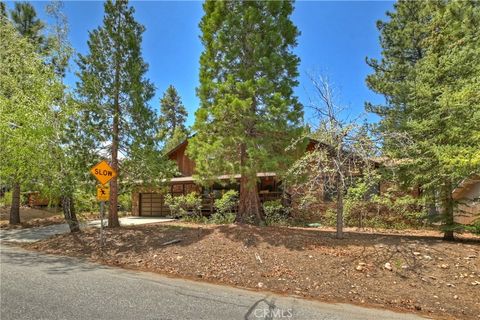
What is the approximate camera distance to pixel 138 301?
216 inches

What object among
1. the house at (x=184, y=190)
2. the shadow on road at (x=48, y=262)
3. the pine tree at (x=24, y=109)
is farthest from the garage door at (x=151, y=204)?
the shadow on road at (x=48, y=262)

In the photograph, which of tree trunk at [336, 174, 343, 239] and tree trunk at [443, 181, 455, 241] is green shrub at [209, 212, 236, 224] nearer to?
tree trunk at [336, 174, 343, 239]

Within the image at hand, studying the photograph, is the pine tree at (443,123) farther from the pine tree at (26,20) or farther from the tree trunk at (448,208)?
the pine tree at (26,20)

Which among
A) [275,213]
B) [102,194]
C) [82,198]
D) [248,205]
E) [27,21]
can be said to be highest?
[27,21]

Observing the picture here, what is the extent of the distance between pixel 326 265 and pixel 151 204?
19795 mm

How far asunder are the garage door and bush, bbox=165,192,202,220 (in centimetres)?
610

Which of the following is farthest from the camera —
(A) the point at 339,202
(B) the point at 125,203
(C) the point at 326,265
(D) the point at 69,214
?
(B) the point at 125,203

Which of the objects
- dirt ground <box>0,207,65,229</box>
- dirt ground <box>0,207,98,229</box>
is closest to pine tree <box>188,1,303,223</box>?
dirt ground <box>0,207,98,229</box>

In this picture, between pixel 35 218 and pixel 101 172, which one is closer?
pixel 101 172

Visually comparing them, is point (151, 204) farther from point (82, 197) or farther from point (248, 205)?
point (248, 205)

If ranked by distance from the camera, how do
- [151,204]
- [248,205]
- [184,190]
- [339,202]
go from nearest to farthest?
[339,202] < [248,205] < [184,190] < [151,204]

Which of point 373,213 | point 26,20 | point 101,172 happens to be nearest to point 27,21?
point 26,20

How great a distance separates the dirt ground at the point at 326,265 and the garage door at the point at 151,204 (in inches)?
562

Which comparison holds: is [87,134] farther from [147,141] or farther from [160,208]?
[160,208]
